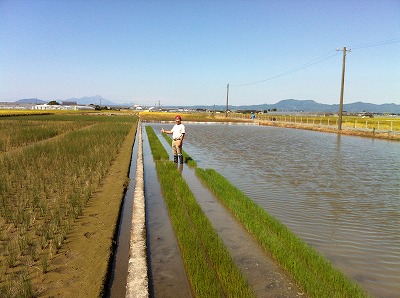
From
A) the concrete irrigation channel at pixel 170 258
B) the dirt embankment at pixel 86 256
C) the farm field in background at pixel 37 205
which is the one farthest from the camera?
the farm field in background at pixel 37 205

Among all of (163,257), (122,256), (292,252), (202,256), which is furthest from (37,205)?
(292,252)

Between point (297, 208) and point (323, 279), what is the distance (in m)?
3.14

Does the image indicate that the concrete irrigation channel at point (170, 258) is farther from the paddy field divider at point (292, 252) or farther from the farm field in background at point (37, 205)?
the farm field in background at point (37, 205)

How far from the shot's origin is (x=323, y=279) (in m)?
3.52

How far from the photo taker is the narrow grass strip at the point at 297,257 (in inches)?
131

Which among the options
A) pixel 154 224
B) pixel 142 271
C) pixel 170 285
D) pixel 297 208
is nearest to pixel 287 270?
pixel 170 285

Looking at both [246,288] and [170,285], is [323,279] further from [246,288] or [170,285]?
[170,285]

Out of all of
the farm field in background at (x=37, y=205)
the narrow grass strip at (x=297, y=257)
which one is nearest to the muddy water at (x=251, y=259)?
the narrow grass strip at (x=297, y=257)

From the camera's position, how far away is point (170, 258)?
13.8ft

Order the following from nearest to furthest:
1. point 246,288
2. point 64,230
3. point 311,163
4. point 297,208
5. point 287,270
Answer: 1. point 246,288
2. point 287,270
3. point 64,230
4. point 297,208
5. point 311,163

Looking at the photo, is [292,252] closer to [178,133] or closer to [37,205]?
[37,205]

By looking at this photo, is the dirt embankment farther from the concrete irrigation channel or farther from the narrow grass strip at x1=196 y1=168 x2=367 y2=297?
the narrow grass strip at x1=196 y1=168 x2=367 y2=297

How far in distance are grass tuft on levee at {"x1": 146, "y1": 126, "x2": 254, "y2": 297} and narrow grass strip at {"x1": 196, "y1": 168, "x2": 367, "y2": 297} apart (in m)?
0.62

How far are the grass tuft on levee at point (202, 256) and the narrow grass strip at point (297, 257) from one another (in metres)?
0.62
